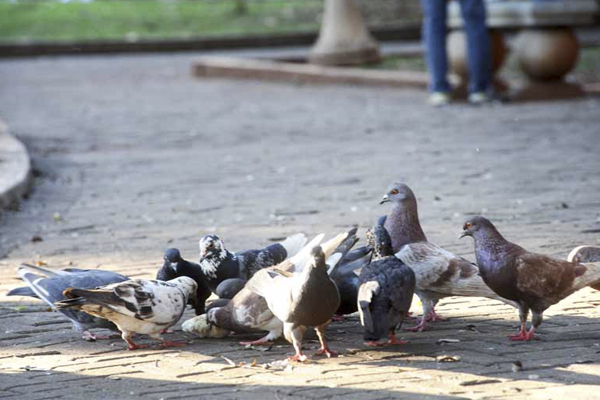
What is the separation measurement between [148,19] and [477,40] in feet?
54.0

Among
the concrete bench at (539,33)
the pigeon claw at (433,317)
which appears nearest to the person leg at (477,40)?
the concrete bench at (539,33)

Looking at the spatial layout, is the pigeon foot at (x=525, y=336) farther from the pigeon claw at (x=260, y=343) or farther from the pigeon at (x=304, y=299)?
the pigeon claw at (x=260, y=343)

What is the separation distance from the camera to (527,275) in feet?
14.4

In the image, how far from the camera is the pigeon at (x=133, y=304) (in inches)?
175

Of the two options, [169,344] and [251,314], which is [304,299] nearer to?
[251,314]

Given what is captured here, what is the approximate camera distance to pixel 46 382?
167 inches

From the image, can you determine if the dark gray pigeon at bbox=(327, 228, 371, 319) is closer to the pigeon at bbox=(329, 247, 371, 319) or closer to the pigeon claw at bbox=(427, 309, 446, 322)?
the pigeon at bbox=(329, 247, 371, 319)

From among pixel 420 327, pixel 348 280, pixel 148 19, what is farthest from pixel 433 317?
pixel 148 19

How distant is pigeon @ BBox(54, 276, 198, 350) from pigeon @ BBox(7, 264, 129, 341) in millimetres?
160

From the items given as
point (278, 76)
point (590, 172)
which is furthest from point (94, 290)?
point (278, 76)

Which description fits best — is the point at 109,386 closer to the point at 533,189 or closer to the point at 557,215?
the point at 557,215

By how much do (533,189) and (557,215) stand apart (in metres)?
0.92

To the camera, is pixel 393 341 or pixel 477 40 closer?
pixel 393 341

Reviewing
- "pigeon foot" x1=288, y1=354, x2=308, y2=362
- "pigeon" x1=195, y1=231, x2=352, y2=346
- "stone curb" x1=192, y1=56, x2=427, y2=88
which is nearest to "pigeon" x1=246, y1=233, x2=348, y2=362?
"pigeon foot" x1=288, y1=354, x2=308, y2=362
